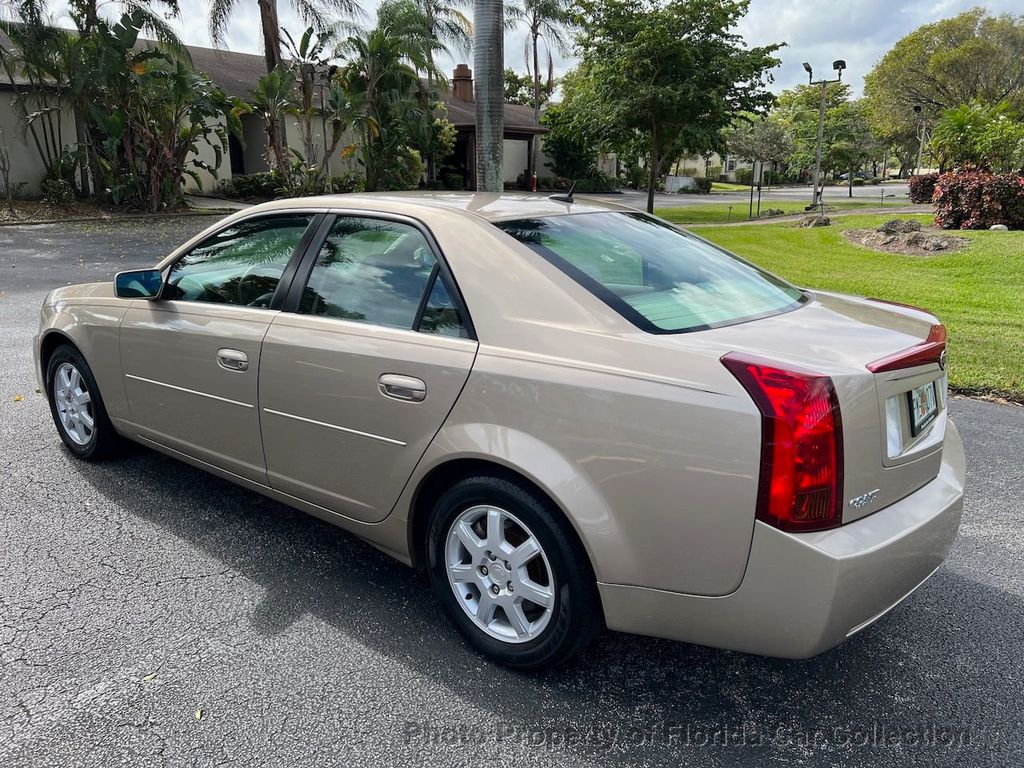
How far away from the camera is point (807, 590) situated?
2.16 m

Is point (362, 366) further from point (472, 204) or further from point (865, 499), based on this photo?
point (865, 499)

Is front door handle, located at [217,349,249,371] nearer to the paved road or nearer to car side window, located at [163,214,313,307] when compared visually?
car side window, located at [163,214,313,307]

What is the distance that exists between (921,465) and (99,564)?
3.25m

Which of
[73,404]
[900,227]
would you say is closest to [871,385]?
[73,404]

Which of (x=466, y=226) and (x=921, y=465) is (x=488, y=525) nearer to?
(x=466, y=226)

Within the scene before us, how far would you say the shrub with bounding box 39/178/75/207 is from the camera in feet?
70.6

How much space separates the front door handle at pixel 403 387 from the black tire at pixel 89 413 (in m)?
2.25

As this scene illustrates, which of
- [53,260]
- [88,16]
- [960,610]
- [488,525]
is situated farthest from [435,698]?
[88,16]

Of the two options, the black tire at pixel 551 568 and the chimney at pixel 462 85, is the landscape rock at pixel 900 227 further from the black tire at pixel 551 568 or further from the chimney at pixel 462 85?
the chimney at pixel 462 85

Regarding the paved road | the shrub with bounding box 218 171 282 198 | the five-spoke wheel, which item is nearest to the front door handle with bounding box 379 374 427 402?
the five-spoke wheel

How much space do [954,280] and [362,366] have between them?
11.8m

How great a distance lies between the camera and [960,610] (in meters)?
3.13

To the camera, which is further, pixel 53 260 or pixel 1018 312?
pixel 53 260

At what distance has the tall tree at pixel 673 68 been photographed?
21031 millimetres
